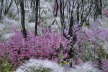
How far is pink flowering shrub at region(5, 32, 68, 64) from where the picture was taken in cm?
564

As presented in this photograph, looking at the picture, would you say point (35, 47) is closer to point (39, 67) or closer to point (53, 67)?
point (39, 67)

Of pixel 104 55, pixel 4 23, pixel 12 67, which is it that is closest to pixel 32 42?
pixel 12 67

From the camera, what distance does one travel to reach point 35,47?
5.84m

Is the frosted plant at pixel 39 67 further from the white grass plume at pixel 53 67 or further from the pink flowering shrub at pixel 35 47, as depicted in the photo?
the pink flowering shrub at pixel 35 47

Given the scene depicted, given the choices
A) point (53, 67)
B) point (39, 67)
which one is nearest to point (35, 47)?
point (39, 67)

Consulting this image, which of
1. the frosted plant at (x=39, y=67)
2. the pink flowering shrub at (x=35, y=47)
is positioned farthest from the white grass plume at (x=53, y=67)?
the pink flowering shrub at (x=35, y=47)

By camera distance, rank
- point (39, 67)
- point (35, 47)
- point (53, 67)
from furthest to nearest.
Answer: point (35, 47)
point (39, 67)
point (53, 67)

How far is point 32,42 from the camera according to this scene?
6051mm

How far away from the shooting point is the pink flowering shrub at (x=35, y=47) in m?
5.64

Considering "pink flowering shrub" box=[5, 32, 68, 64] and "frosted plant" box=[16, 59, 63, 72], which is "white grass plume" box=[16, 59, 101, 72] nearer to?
"frosted plant" box=[16, 59, 63, 72]

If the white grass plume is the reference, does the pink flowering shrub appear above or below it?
above

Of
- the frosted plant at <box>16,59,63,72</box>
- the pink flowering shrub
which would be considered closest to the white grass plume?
the frosted plant at <box>16,59,63,72</box>

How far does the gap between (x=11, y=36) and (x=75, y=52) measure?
1.68 m

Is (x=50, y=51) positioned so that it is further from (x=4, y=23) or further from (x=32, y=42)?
(x=4, y=23)
